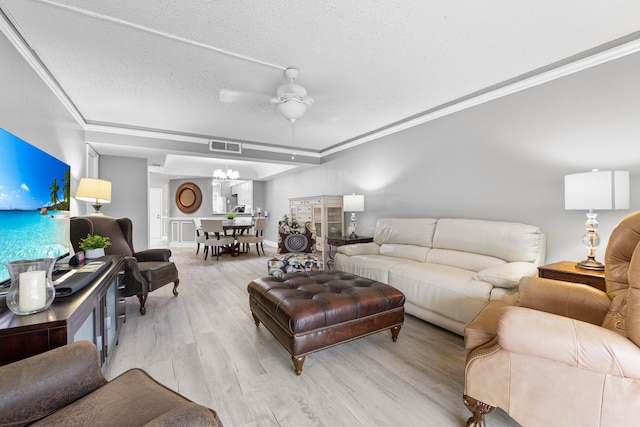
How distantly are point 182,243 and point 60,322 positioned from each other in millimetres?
7896

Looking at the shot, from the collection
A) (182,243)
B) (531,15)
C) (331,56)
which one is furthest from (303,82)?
(182,243)

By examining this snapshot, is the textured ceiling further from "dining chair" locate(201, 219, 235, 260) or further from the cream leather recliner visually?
"dining chair" locate(201, 219, 235, 260)

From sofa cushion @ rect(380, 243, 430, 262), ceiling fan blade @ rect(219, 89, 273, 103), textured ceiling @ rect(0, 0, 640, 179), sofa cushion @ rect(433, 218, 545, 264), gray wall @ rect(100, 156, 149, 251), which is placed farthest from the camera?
gray wall @ rect(100, 156, 149, 251)

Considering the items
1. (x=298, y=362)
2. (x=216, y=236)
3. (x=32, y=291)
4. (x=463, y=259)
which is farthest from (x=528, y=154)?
(x=216, y=236)

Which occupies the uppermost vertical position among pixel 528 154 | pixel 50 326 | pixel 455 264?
pixel 528 154

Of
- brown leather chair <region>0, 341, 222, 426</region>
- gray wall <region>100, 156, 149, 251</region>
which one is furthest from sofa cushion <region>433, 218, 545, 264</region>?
gray wall <region>100, 156, 149, 251</region>

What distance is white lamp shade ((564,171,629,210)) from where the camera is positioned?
188 centimetres

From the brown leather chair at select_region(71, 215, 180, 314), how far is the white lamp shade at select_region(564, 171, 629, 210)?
395 centimetres

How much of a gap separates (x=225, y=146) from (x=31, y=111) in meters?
2.73

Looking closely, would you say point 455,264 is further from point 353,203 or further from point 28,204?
point 28,204

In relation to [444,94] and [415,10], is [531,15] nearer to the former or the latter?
[415,10]

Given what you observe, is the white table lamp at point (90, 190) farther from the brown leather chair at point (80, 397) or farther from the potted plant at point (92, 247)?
the brown leather chair at point (80, 397)

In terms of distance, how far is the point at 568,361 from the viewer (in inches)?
44.7

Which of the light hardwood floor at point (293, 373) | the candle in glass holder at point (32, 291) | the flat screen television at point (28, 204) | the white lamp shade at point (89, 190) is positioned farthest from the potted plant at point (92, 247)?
the candle in glass holder at point (32, 291)
